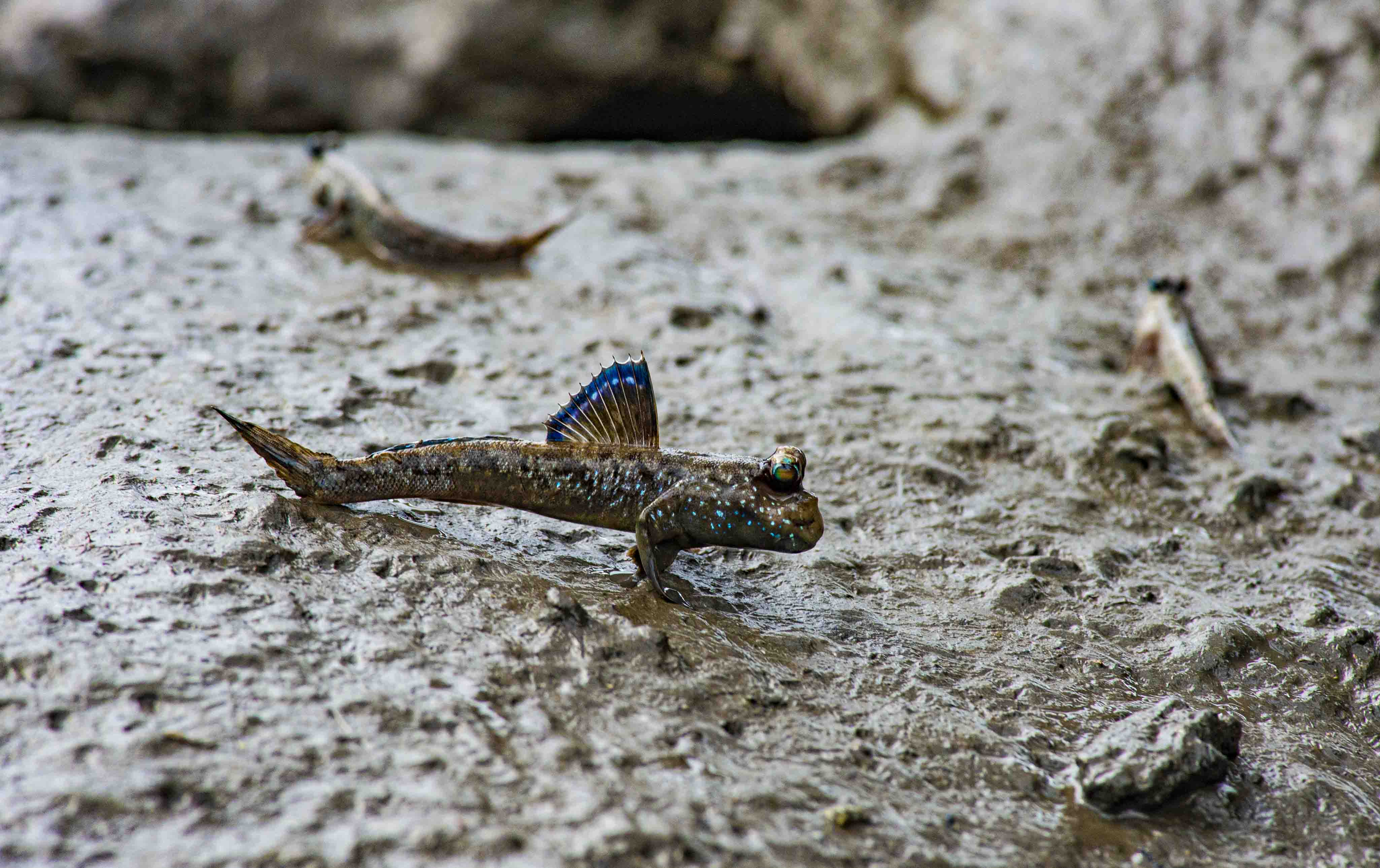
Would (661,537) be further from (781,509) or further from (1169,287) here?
(1169,287)

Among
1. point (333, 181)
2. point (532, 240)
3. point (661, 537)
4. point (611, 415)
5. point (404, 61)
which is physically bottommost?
point (661, 537)

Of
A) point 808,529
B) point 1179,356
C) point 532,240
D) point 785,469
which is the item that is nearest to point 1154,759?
point 808,529

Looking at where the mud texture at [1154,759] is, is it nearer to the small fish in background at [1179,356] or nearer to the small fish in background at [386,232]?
the small fish in background at [1179,356]

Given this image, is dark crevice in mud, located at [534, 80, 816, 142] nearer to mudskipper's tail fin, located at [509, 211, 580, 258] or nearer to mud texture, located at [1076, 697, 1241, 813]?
mudskipper's tail fin, located at [509, 211, 580, 258]

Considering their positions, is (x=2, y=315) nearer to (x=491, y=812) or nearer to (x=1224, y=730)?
(x=491, y=812)

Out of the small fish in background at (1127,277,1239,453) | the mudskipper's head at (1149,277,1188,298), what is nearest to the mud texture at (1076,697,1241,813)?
the small fish in background at (1127,277,1239,453)

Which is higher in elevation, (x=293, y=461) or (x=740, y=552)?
(x=293, y=461)

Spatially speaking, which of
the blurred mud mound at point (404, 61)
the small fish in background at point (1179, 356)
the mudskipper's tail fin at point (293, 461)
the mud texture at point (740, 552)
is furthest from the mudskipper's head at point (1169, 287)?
the mudskipper's tail fin at point (293, 461)
